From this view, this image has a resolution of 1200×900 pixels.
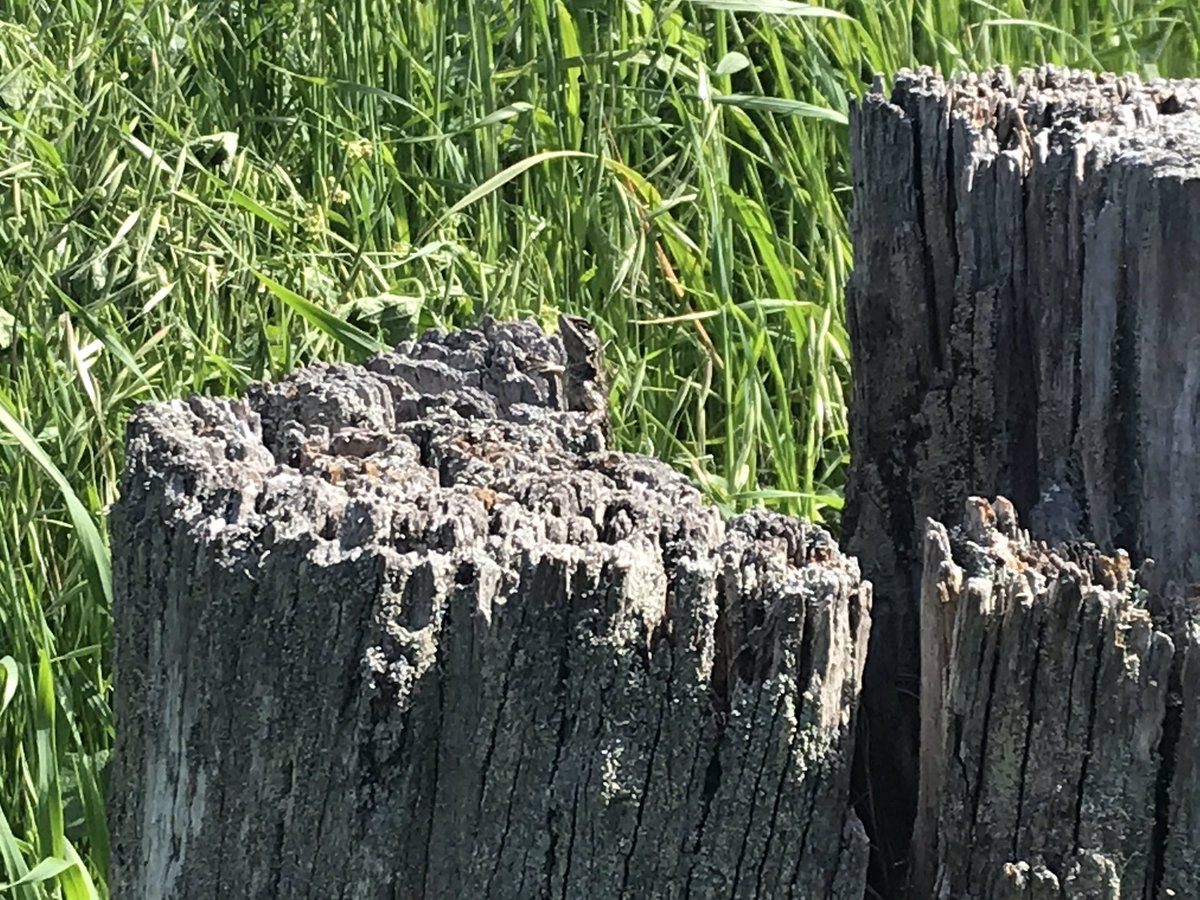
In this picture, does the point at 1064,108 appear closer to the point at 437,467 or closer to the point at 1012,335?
the point at 1012,335

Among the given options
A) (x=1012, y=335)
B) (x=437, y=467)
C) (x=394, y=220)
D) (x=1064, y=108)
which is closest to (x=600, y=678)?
(x=437, y=467)

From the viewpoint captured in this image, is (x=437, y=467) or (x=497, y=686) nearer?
(x=497, y=686)

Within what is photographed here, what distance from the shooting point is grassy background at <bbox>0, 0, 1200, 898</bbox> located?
8.92ft

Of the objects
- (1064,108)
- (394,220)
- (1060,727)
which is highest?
(1064,108)

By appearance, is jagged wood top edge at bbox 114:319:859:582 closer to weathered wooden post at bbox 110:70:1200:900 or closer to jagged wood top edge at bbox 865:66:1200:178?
weathered wooden post at bbox 110:70:1200:900

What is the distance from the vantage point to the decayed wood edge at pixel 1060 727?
1.40 metres

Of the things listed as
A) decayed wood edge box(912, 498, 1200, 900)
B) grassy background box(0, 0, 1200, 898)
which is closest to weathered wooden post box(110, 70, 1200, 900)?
decayed wood edge box(912, 498, 1200, 900)

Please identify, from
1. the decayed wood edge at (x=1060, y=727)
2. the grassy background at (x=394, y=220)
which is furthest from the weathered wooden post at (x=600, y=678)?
the grassy background at (x=394, y=220)

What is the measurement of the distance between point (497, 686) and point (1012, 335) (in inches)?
32.6

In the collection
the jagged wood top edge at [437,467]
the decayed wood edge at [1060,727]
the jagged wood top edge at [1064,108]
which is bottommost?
the decayed wood edge at [1060,727]

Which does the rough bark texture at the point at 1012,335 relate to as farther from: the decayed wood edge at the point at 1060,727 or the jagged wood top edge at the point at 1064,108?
the decayed wood edge at the point at 1060,727

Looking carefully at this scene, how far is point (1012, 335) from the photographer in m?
1.94

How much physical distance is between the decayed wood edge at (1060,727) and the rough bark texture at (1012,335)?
20 cm

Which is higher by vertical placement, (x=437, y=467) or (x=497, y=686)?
(x=437, y=467)
